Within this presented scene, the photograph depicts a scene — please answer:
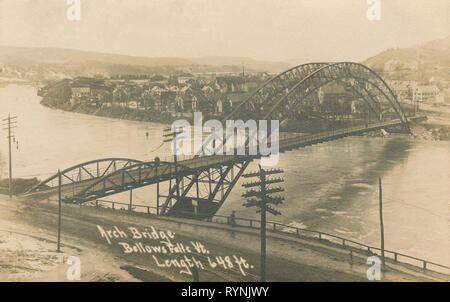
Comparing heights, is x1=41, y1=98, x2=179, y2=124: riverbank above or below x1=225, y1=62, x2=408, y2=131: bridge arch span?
below

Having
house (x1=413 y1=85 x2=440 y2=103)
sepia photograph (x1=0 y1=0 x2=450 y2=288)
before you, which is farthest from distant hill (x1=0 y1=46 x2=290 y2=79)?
house (x1=413 y1=85 x2=440 y2=103)

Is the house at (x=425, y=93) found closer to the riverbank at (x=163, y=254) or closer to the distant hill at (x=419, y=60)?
the distant hill at (x=419, y=60)

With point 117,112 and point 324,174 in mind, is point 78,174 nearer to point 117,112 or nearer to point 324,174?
point 117,112

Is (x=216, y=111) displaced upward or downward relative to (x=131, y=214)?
upward

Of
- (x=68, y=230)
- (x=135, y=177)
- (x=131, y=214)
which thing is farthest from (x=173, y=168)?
(x=68, y=230)

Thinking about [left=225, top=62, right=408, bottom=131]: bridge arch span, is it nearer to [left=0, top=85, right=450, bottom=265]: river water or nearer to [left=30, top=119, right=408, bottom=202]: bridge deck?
[left=0, top=85, right=450, bottom=265]: river water

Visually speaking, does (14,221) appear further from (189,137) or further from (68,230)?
(189,137)
